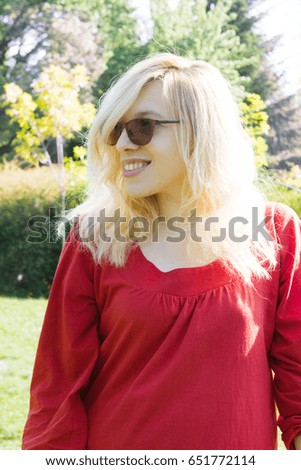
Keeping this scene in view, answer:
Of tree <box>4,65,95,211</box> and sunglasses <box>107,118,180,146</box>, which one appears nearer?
sunglasses <box>107,118,180,146</box>

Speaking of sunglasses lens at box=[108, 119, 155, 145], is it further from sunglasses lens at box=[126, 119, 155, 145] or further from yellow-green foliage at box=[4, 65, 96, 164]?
yellow-green foliage at box=[4, 65, 96, 164]

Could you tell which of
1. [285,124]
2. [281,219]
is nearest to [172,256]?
[281,219]

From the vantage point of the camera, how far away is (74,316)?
171cm

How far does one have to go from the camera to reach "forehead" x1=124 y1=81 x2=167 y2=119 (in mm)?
1743

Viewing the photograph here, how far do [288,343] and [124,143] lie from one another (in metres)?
0.74

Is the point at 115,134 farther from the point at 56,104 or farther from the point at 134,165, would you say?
the point at 56,104

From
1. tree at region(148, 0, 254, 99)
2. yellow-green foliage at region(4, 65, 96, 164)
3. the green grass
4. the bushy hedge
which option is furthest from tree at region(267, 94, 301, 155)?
the green grass

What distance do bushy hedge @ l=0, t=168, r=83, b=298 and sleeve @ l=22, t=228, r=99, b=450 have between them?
9.70 meters

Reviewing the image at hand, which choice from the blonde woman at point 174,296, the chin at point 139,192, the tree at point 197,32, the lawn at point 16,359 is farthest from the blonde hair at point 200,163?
the tree at point 197,32

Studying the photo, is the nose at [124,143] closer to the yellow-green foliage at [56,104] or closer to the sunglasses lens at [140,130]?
the sunglasses lens at [140,130]

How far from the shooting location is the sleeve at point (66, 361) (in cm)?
167

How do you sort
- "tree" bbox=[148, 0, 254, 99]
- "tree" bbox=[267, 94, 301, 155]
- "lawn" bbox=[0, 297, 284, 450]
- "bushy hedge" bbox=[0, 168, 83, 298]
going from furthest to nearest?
"tree" bbox=[267, 94, 301, 155] < "tree" bbox=[148, 0, 254, 99] < "bushy hedge" bbox=[0, 168, 83, 298] < "lawn" bbox=[0, 297, 284, 450]

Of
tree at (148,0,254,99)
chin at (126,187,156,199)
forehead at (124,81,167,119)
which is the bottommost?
chin at (126,187,156,199)

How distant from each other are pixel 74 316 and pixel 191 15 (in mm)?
13171
